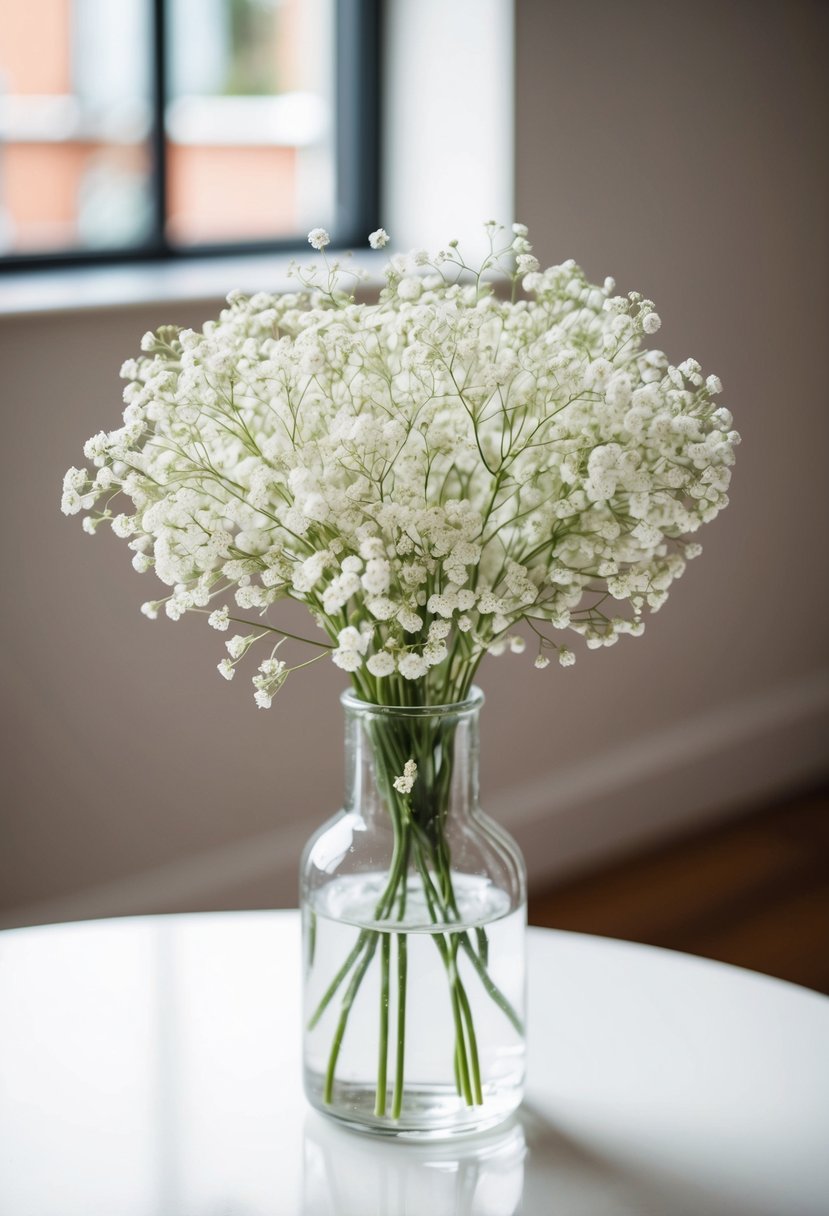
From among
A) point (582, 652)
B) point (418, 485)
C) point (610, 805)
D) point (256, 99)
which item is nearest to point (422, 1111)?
point (418, 485)

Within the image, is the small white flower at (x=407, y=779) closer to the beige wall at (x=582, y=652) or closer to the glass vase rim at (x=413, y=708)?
the glass vase rim at (x=413, y=708)

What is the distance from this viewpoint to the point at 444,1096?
0.87 metres

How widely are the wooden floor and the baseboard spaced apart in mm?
65

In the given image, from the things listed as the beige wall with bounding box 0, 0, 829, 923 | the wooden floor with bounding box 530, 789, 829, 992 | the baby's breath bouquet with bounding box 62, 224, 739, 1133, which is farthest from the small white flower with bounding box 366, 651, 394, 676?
the wooden floor with bounding box 530, 789, 829, 992

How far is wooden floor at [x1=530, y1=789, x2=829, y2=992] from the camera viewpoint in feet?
8.48

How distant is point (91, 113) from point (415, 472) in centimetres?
206

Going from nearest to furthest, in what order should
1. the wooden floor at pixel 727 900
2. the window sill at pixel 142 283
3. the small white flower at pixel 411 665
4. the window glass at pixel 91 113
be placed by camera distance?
the small white flower at pixel 411 665 → the window sill at pixel 142 283 → the window glass at pixel 91 113 → the wooden floor at pixel 727 900

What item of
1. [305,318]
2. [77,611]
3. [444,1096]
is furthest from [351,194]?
[444,1096]

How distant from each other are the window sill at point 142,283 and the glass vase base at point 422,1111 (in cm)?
128

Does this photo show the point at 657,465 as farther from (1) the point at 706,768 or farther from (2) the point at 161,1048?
(1) the point at 706,768

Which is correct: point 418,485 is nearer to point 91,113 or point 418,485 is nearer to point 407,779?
point 407,779

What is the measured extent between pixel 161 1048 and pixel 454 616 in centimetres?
38

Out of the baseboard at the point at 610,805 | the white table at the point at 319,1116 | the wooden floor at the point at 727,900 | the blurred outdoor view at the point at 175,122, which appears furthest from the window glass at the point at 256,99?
the white table at the point at 319,1116

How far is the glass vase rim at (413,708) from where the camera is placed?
2.75 ft
